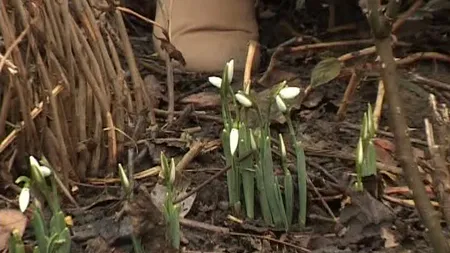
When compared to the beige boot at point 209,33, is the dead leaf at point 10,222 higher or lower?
lower

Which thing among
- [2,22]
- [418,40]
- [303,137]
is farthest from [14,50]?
[418,40]

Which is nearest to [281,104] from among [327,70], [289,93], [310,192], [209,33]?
[289,93]

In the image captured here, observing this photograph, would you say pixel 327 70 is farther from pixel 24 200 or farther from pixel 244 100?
pixel 24 200

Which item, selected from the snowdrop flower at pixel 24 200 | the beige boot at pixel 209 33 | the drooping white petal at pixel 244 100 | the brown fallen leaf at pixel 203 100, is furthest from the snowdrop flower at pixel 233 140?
the beige boot at pixel 209 33

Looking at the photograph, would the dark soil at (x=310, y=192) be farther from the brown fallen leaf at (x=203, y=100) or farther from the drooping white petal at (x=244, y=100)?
the drooping white petal at (x=244, y=100)

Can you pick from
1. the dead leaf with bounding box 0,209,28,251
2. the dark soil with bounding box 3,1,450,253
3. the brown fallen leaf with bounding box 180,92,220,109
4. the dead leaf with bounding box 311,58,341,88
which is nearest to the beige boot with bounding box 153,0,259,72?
the dark soil with bounding box 3,1,450,253

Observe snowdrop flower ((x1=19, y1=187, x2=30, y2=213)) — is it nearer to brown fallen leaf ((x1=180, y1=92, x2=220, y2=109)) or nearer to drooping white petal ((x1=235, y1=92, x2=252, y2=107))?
drooping white petal ((x1=235, y1=92, x2=252, y2=107))
